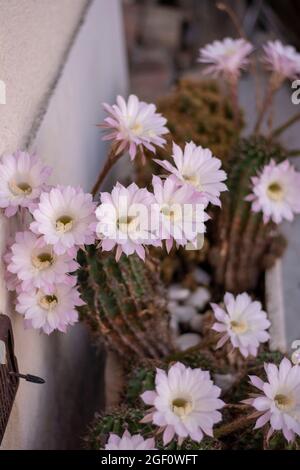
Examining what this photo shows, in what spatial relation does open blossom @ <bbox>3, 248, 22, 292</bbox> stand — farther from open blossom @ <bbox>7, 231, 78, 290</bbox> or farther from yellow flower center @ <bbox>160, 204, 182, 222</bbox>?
yellow flower center @ <bbox>160, 204, 182, 222</bbox>

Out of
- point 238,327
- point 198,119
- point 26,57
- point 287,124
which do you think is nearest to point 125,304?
point 238,327

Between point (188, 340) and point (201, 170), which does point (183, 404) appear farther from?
point (188, 340)

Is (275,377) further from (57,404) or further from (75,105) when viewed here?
(75,105)

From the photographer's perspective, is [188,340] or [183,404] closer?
[183,404]

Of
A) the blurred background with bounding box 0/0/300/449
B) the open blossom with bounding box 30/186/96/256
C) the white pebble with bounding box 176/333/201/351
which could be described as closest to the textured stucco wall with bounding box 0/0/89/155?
the blurred background with bounding box 0/0/300/449

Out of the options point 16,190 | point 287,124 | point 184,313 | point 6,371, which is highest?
point 287,124
